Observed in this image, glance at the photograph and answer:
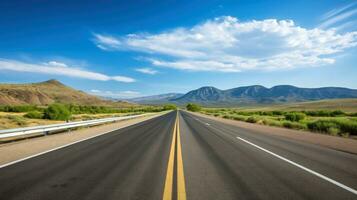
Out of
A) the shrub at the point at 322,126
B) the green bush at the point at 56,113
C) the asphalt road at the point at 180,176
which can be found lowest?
the shrub at the point at 322,126

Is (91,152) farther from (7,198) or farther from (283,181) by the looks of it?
(283,181)

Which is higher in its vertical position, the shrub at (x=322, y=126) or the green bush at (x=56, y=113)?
the green bush at (x=56, y=113)

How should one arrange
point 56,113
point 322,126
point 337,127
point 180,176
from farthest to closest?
point 56,113 → point 322,126 → point 337,127 → point 180,176

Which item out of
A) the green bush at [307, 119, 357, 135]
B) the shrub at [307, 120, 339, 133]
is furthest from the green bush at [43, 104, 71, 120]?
the green bush at [307, 119, 357, 135]

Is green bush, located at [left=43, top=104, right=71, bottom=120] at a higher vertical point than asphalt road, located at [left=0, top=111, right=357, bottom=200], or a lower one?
higher

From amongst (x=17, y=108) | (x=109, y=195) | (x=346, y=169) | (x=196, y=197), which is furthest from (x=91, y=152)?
(x=17, y=108)

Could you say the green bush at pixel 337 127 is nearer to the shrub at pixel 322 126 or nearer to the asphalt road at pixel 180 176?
the shrub at pixel 322 126

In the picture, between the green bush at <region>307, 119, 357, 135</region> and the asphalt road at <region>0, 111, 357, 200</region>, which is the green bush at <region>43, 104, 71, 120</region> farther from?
the green bush at <region>307, 119, 357, 135</region>

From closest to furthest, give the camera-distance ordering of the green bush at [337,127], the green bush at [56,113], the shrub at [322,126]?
the green bush at [337,127] → the shrub at [322,126] → the green bush at [56,113]

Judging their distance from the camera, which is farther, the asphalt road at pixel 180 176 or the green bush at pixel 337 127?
the green bush at pixel 337 127

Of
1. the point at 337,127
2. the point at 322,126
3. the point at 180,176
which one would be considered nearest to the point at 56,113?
the point at 322,126

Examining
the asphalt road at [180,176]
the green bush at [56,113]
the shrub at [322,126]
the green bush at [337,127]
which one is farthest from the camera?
the green bush at [56,113]

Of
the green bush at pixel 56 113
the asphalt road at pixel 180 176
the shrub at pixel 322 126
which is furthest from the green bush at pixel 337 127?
the green bush at pixel 56 113

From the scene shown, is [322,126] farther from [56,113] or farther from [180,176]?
[56,113]
